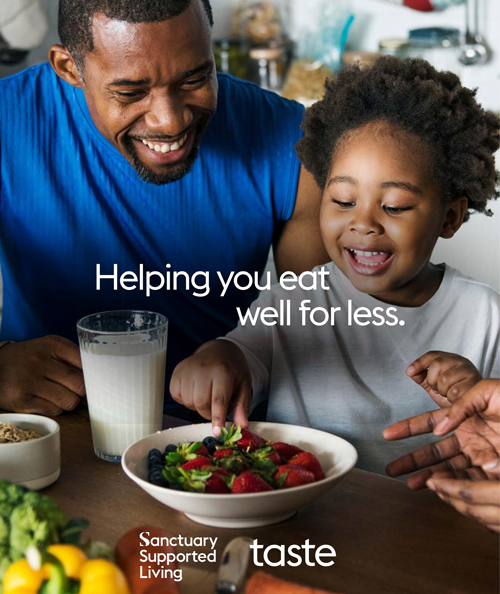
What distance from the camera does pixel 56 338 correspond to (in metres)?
1.12

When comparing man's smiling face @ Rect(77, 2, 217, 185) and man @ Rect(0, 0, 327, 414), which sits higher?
man's smiling face @ Rect(77, 2, 217, 185)

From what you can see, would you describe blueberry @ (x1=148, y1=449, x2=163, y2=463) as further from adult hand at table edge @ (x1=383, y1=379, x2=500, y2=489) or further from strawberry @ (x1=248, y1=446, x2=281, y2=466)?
adult hand at table edge @ (x1=383, y1=379, x2=500, y2=489)

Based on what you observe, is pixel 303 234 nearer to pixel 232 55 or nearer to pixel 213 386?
pixel 213 386

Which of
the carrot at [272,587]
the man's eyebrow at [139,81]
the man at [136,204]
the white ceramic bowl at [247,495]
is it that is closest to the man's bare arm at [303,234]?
the man at [136,204]

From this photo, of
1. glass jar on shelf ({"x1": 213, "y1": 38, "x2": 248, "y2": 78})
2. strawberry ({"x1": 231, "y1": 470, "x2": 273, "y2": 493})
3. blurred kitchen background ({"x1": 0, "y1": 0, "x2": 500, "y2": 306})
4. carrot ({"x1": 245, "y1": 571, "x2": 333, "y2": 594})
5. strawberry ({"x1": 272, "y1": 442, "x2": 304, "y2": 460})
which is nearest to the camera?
carrot ({"x1": 245, "y1": 571, "x2": 333, "y2": 594})

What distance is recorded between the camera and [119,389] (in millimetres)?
958

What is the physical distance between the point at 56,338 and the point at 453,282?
640 millimetres

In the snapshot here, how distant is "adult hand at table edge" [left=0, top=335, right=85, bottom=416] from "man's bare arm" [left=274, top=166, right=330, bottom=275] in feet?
1.90

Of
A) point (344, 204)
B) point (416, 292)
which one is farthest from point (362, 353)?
point (344, 204)

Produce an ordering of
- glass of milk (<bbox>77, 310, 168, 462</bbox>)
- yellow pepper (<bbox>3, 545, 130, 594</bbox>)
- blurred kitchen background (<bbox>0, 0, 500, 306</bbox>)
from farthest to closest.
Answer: blurred kitchen background (<bbox>0, 0, 500, 306</bbox>) < glass of milk (<bbox>77, 310, 168, 462</bbox>) < yellow pepper (<bbox>3, 545, 130, 594</bbox>)

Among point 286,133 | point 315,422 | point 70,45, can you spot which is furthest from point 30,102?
point 315,422

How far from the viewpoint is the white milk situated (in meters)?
0.95

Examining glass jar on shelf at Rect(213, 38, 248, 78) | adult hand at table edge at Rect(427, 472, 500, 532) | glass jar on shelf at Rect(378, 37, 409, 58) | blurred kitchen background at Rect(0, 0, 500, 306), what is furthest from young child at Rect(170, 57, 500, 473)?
glass jar on shelf at Rect(213, 38, 248, 78)

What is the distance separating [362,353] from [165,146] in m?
0.47
